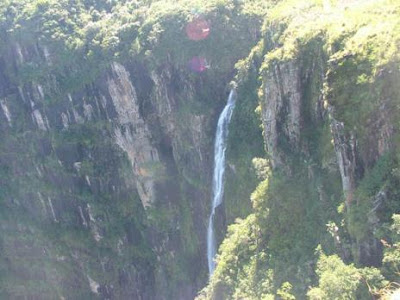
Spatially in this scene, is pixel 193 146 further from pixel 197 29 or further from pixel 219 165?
pixel 197 29

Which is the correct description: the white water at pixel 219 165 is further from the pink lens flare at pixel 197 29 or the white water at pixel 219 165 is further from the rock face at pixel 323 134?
the rock face at pixel 323 134

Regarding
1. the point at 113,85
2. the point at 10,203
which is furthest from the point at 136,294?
the point at 113,85

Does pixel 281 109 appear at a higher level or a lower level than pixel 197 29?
lower

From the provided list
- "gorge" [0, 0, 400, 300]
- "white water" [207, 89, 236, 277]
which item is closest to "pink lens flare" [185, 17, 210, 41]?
"gorge" [0, 0, 400, 300]

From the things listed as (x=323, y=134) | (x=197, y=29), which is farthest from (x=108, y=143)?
(x=323, y=134)

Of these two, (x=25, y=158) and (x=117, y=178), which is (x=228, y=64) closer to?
(x=117, y=178)

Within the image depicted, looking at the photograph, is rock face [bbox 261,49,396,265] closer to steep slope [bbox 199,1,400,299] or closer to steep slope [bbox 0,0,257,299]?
steep slope [bbox 199,1,400,299]
